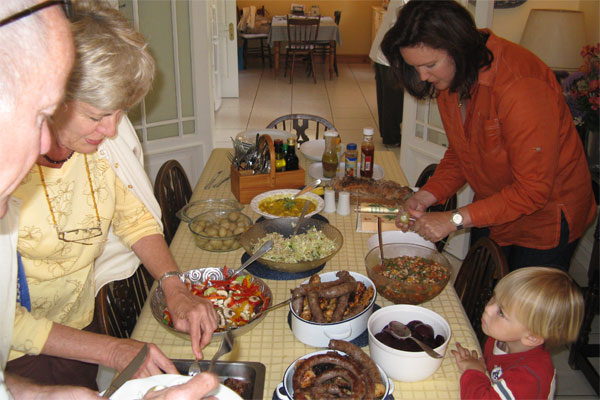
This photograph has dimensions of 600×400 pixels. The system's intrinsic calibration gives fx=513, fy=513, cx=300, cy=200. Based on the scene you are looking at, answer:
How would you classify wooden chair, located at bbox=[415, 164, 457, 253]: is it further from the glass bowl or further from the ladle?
the ladle

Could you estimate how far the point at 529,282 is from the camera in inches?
51.4

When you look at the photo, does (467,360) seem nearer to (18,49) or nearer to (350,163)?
(18,49)

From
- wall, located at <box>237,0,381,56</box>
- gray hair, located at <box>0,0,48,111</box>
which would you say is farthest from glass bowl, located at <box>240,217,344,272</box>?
wall, located at <box>237,0,381,56</box>

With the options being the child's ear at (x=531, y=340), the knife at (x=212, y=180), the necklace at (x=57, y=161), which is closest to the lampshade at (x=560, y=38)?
the knife at (x=212, y=180)

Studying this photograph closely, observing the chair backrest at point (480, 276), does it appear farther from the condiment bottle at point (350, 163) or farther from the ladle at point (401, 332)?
the condiment bottle at point (350, 163)

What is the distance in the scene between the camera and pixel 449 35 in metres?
1.67

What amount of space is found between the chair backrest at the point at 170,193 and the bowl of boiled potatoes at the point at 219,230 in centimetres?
33

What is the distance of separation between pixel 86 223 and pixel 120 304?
0.32m

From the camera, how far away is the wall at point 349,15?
1053 centimetres

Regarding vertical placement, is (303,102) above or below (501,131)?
below

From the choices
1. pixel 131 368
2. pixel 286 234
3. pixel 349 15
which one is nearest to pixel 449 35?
pixel 286 234

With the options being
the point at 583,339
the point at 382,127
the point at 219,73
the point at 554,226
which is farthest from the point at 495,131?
the point at 219,73

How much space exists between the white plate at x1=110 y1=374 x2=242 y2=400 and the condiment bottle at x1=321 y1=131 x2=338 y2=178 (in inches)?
63.5

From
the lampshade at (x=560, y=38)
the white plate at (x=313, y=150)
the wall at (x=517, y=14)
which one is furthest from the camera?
the wall at (x=517, y=14)
